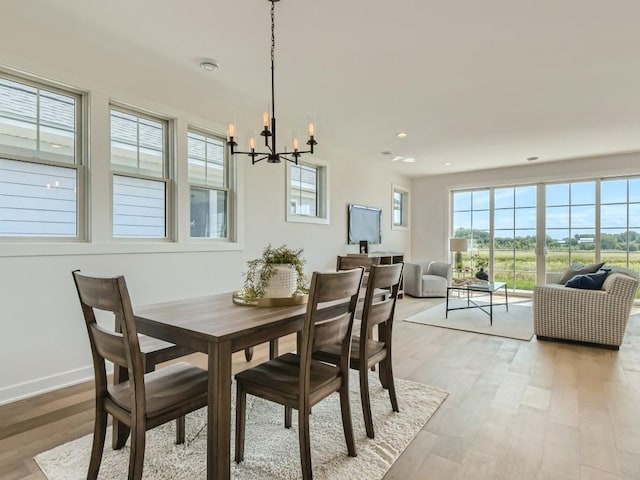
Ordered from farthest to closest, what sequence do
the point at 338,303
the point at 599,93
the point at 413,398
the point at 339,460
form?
the point at 599,93, the point at 413,398, the point at 338,303, the point at 339,460

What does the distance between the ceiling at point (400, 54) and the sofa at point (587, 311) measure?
6.29 feet

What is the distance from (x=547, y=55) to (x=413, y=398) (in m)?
2.78

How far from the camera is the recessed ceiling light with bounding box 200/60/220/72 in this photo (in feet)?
9.78

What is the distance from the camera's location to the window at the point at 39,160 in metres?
2.53

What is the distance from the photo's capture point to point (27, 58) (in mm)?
2510

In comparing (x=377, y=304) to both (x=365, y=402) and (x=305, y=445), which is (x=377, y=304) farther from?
(x=305, y=445)

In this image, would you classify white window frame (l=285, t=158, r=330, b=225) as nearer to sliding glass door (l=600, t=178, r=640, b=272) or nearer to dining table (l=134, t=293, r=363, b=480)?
dining table (l=134, t=293, r=363, b=480)

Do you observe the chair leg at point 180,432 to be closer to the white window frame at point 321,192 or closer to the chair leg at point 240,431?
the chair leg at point 240,431

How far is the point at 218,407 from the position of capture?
4.67 ft

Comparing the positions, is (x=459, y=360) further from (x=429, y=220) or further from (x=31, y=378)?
(x=429, y=220)

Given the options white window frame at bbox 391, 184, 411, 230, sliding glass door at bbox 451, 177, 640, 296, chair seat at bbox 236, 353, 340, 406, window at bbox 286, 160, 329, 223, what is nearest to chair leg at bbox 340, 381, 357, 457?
chair seat at bbox 236, 353, 340, 406

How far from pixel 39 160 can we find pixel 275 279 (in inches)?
80.4

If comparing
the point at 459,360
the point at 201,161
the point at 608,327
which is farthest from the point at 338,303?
the point at 608,327

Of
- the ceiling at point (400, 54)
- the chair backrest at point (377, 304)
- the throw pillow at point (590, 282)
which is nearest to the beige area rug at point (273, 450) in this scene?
the chair backrest at point (377, 304)
